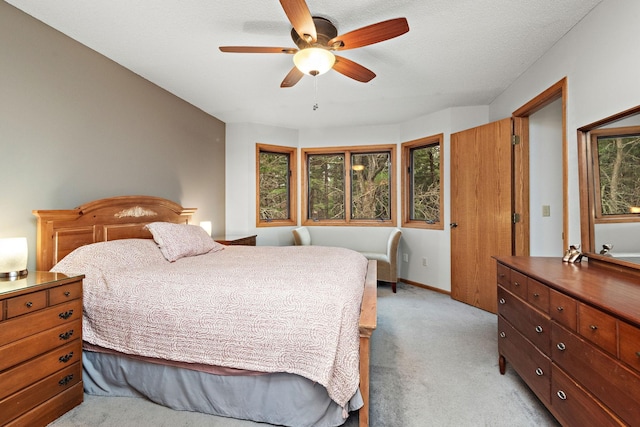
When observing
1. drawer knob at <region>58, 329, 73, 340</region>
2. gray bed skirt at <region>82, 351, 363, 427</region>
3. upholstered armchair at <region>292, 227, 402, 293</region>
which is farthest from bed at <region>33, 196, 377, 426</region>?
upholstered armchair at <region>292, 227, 402, 293</region>

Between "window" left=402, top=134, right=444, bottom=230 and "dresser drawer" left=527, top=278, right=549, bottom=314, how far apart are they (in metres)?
2.46

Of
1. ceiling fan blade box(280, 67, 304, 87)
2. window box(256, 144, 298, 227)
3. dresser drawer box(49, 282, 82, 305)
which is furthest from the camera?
window box(256, 144, 298, 227)

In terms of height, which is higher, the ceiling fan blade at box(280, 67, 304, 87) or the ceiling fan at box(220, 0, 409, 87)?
the ceiling fan blade at box(280, 67, 304, 87)

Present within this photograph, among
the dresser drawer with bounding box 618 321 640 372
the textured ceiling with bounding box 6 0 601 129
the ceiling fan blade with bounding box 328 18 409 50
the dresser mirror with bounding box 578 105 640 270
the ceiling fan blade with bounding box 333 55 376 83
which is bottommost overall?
the dresser drawer with bounding box 618 321 640 372

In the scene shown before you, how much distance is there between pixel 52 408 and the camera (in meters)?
1.61

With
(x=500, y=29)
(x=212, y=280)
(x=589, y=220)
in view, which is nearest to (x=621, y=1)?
(x=500, y=29)

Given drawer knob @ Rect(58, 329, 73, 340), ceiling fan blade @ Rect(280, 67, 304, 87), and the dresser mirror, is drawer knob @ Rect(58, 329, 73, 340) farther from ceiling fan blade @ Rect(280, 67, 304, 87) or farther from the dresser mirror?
the dresser mirror

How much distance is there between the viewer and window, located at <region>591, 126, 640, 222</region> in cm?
165

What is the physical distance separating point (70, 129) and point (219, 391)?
2.23m

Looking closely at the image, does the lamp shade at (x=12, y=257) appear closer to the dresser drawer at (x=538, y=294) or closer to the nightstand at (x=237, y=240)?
the nightstand at (x=237, y=240)

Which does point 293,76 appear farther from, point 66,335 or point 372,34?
point 66,335

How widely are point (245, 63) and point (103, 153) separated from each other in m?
1.47

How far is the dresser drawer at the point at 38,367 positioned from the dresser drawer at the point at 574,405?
2.56m

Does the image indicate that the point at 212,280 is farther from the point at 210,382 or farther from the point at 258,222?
the point at 258,222
